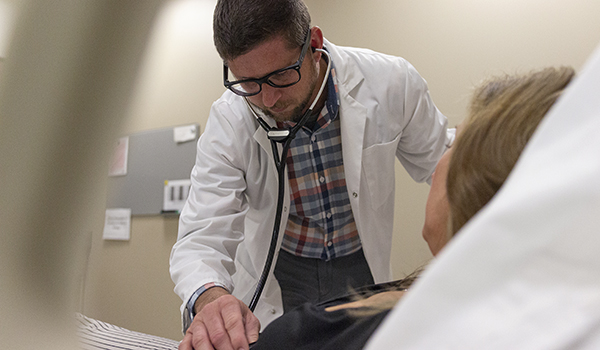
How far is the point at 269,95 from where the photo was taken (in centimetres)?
97

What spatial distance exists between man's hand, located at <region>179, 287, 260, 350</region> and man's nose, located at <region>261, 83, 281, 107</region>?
45 centimetres

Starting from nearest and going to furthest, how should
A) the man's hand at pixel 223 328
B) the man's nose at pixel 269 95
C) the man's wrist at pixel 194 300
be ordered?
the man's hand at pixel 223 328 < the man's wrist at pixel 194 300 < the man's nose at pixel 269 95

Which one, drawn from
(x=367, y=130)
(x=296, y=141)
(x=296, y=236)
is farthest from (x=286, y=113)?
(x=296, y=236)

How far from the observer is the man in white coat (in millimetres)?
923

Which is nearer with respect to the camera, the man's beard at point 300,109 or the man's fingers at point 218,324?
the man's fingers at point 218,324

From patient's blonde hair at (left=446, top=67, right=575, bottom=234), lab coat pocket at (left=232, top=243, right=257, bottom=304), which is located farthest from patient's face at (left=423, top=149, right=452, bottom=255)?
lab coat pocket at (left=232, top=243, right=257, bottom=304)

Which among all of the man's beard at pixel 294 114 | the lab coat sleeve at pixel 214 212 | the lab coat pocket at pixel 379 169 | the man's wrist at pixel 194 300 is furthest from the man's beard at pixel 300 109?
the man's wrist at pixel 194 300

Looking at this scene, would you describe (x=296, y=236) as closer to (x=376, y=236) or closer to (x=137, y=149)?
(x=376, y=236)

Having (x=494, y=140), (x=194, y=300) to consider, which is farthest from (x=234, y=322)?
(x=494, y=140)

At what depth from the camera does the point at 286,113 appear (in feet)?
3.36

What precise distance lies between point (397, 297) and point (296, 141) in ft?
2.24

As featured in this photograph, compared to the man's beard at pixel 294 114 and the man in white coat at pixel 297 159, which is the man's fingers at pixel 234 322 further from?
the man's beard at pixel 294 114

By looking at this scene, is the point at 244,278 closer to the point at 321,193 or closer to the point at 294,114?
the point at 321,193

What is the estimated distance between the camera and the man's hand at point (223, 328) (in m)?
0.65
